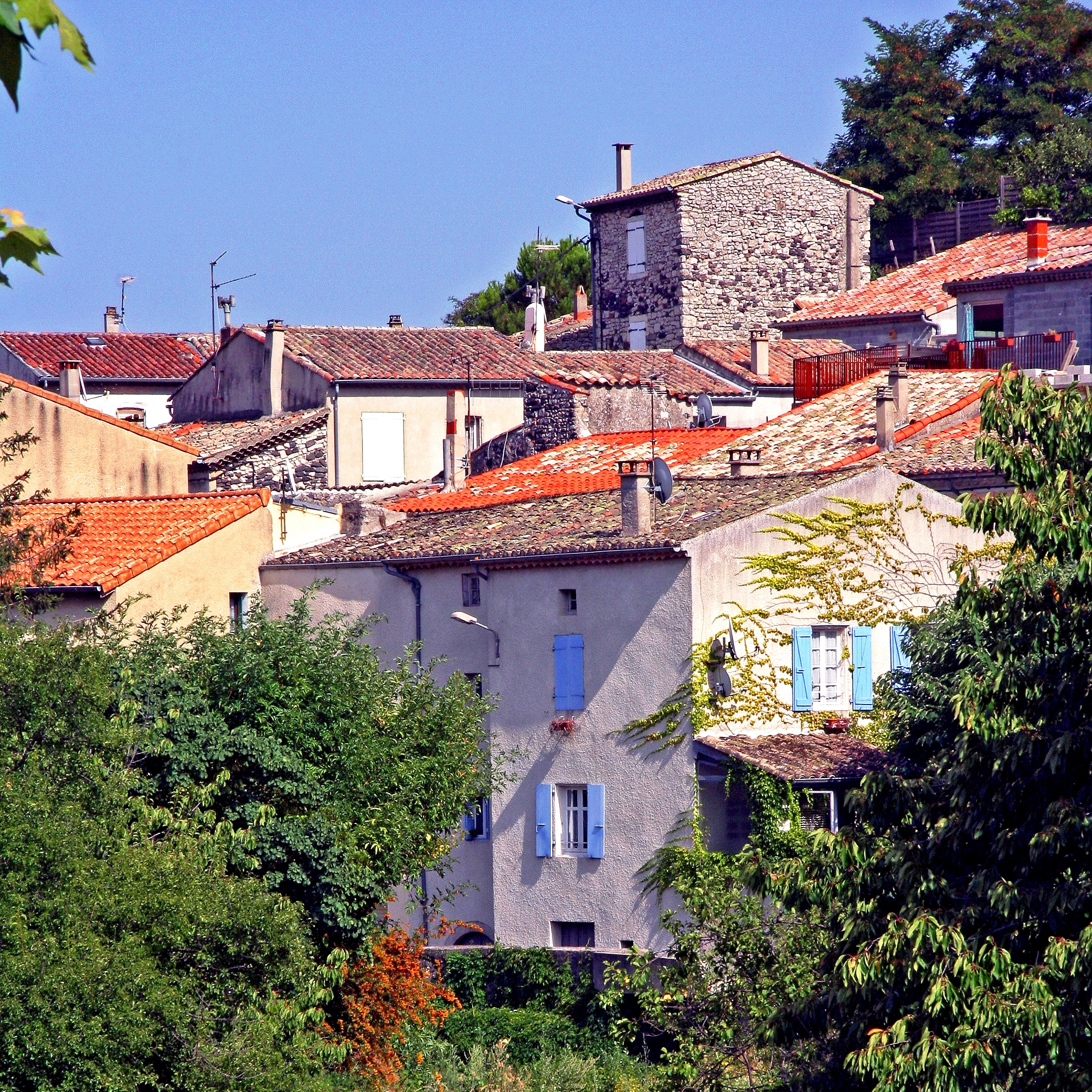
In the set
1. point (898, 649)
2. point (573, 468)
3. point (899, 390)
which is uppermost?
point (899, 390)

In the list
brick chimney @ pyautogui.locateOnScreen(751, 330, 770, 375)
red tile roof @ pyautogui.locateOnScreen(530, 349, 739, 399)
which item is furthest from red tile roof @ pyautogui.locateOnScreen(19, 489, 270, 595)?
brick chimney @ pyautogui.locateOnScreen(751, 330, 770, 375)

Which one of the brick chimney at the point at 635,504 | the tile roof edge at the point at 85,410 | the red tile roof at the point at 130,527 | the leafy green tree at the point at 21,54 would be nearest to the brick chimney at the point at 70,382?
the tile roof edge at the point at 85,410

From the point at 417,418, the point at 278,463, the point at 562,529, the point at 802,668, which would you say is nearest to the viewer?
the point at 802,668

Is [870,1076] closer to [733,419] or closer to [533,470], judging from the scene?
[533,470]

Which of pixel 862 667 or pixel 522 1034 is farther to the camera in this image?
pixel 862 667

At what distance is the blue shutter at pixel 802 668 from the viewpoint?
A: 25625 mm

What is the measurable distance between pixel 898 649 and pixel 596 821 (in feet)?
16.9

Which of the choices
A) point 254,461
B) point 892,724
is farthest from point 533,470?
point 892,724

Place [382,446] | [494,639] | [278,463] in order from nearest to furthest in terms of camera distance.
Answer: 1. [494,639]
2. [278,463]
3. [382,446]

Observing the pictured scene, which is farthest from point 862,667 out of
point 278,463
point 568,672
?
point 278,463

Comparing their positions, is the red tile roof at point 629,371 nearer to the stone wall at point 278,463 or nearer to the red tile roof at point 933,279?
the red tile roof at point 933,279

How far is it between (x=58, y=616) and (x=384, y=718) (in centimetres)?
632

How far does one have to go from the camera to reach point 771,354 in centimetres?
4541

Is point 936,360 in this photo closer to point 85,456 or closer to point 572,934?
point 85,456
